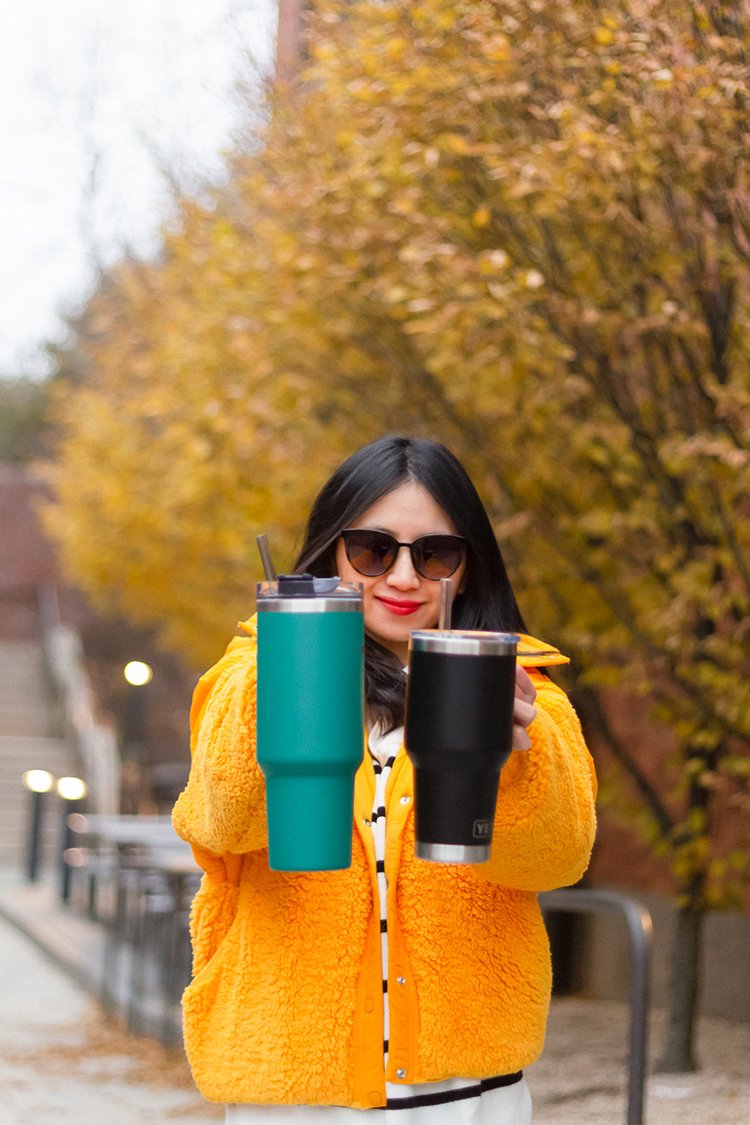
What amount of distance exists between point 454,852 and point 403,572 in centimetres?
57

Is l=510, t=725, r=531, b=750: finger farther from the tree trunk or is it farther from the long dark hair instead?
the tree trunk

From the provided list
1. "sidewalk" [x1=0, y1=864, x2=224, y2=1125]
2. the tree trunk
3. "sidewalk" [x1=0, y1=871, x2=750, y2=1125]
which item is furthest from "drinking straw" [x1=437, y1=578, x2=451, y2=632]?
the tree trunk

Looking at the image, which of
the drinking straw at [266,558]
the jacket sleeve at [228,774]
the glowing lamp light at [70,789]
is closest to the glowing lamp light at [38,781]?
the glowing lamp light at [70,789]

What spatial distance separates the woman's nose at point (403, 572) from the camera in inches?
89.6

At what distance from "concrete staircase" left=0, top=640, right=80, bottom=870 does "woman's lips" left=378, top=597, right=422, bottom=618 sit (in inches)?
595

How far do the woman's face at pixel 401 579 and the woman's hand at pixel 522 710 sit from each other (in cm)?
35

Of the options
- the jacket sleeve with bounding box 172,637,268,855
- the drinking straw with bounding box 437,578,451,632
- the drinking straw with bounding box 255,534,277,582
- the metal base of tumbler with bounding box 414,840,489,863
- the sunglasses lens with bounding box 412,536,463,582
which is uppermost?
the sunglasses lens with bounding box 412,536,463,582

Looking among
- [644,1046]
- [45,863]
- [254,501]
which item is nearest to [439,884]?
[644,1046]

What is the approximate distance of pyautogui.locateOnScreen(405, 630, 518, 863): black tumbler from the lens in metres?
1.79

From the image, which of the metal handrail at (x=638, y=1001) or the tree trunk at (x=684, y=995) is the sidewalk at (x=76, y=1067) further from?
the metal handrail at (x=638, y=1001)

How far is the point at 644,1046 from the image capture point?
493 centimetres

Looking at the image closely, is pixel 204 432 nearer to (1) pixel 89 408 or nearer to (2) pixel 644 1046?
(2) pixel 644 1046

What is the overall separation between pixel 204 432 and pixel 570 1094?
4680 mm

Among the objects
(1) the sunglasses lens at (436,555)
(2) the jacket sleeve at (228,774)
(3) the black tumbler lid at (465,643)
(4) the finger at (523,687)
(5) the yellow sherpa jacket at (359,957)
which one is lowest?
(5) the yellow sherpa jacket at (359,957)
